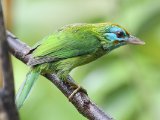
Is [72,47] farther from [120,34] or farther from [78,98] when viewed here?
[78,98]

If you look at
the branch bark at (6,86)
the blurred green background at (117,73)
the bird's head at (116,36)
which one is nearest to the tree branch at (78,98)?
the blurred green background at (117,73)

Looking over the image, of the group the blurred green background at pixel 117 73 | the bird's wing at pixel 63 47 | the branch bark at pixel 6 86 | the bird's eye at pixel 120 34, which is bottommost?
the blurred green background at pixel 117 73

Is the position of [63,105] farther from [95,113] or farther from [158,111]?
[95,113]

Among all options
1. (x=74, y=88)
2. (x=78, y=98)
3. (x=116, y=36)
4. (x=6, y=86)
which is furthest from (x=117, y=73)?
(x=6, y=86)

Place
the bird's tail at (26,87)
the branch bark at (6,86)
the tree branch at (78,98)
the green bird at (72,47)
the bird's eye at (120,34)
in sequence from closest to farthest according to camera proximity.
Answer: the branch bark at (6,86) → the tree branch at (78,98) → the bird's tail at (26,87) → the green bird at (72,47) → the bird's eye at (120,34)

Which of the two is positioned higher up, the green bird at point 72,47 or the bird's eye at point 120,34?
the bird's eye at point 120,34

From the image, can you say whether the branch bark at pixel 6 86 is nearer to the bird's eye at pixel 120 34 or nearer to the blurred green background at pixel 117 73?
the blurred green background at pixel 117 73

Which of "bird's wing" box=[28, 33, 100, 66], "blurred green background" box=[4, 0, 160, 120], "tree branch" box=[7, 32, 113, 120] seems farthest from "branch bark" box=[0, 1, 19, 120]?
"blurred green background" box=[4, 0, 160, 120]

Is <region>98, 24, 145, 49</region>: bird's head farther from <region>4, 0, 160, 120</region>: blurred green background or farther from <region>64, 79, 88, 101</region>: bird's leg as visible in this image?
<region>64, 79, 88, 101</region>: bird's leg
